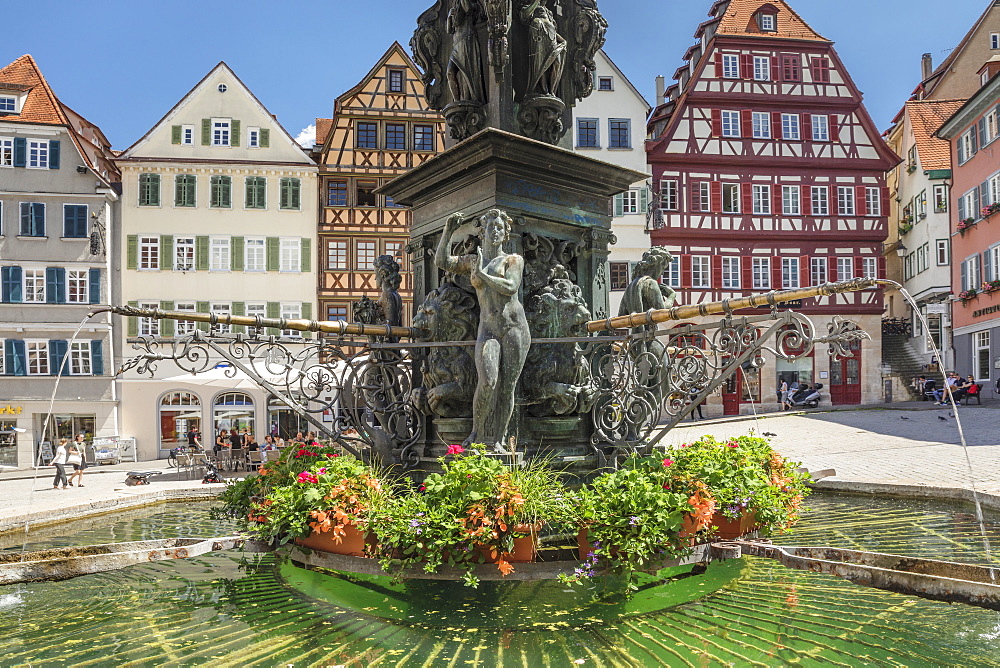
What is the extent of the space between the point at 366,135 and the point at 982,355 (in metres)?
24.3

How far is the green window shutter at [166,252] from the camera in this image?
3167cm

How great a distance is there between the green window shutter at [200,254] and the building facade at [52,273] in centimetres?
306

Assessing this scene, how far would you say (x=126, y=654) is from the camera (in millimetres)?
3371

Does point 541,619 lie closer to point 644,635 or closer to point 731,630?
point 644,635

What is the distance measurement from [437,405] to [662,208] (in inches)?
1185

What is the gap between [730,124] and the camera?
35031 millimetres

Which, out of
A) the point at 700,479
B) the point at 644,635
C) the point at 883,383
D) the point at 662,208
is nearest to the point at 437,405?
the point at 700,479

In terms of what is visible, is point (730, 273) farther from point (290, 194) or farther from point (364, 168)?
point (290, 194)

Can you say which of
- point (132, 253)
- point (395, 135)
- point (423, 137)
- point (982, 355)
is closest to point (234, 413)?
point (132, 253)

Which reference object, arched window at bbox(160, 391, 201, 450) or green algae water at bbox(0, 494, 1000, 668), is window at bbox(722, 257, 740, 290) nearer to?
arched window at bbox(160, 391, 201, 450)

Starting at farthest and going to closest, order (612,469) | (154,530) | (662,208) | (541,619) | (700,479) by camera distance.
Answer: (662,208) < (154,530) < (612,469) < (700,479) < (541,619)

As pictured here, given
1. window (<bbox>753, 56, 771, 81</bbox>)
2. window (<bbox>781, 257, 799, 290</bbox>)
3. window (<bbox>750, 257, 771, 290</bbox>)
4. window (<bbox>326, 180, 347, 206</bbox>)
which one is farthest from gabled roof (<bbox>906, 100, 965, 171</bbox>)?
window (<bbox>326, 180, 347, 206</bbox>)

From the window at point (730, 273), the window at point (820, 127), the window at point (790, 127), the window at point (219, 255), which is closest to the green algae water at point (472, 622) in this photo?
the window at point (219, 255)

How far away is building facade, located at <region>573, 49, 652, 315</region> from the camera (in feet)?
113
